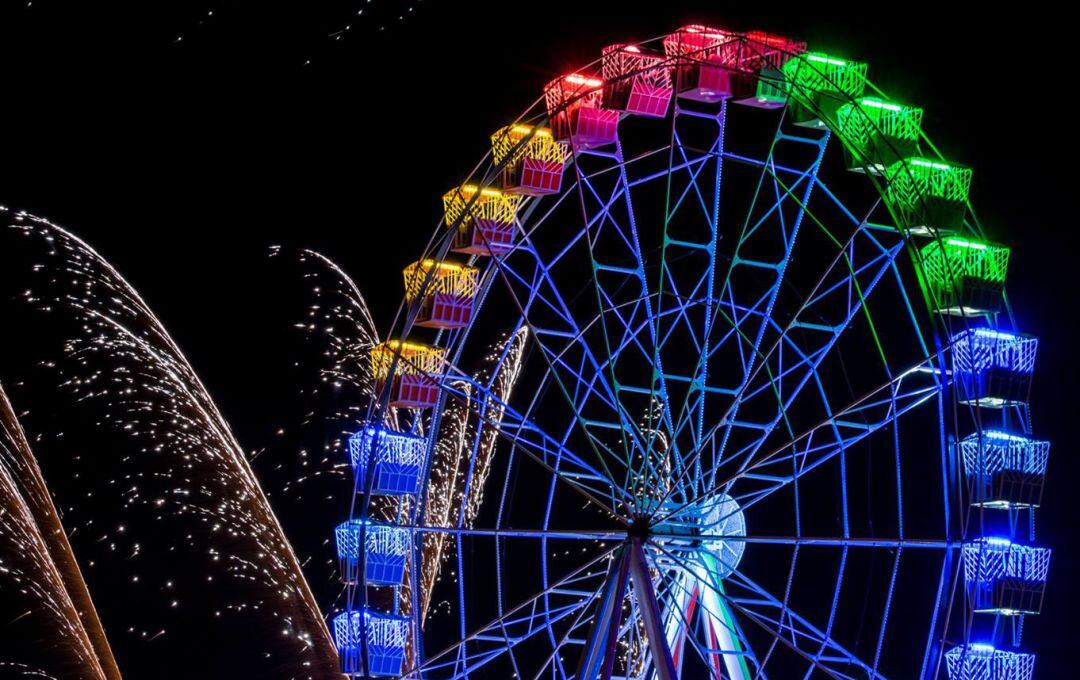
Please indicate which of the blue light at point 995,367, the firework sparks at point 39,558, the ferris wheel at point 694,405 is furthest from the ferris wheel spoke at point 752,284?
the firework sparks at point 39,558

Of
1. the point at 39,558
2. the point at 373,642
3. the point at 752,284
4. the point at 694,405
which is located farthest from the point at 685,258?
the point at 39,558

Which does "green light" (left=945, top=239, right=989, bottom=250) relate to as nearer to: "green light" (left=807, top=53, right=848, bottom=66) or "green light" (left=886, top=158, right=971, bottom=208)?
"green light" (left=886, top=158, right=971, bottom=208)

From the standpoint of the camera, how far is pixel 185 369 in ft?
71.6

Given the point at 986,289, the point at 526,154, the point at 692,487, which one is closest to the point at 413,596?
the point at 692,487

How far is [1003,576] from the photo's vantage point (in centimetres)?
1798

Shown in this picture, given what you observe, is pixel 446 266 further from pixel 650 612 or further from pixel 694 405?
pixel 650 612

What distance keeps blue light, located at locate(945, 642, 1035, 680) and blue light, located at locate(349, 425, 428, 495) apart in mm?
6318

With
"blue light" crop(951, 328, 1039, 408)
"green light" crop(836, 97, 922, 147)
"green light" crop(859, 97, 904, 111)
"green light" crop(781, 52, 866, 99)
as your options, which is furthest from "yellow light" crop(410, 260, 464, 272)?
"blue light" crop(951, 328, 1039, 408)

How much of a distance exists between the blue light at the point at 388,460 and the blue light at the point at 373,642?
4.78 ft

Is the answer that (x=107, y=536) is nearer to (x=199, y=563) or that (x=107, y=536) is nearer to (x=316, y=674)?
(x=199, y=563)

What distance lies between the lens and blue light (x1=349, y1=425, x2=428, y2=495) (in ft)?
66.1

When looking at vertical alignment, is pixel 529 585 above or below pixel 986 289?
below

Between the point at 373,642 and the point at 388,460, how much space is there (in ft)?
6.86

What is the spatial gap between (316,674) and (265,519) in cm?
353
